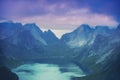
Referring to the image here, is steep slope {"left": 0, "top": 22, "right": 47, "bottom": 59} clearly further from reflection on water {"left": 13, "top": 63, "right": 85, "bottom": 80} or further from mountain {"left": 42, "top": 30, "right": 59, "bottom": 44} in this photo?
reflection on water {"left": 13, "top": 63, "right": 85, "bottom": 80}

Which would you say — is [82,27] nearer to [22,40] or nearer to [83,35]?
[83,35]

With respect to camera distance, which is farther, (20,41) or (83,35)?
(83,35)

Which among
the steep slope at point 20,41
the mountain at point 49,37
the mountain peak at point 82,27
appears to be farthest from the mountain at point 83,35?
the steep slope at point 20,41

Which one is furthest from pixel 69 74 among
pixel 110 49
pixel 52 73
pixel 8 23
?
pixel 8 23

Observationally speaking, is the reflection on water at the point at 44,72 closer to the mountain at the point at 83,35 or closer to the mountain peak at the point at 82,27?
the mountain at the point at 83,35

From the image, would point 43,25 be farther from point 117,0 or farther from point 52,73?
point 117,0

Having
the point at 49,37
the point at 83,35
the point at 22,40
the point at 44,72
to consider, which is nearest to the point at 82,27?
the point at 83,35

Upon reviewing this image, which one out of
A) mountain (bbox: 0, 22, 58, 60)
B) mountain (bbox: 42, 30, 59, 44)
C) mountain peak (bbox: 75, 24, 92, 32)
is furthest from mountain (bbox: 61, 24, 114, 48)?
mountain (bbox: 0, 22, 58, 60)

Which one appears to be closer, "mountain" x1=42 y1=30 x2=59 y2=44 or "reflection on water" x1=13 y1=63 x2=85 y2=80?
"reflection on water" x1=13 y1=63 x2=85 y2=80
